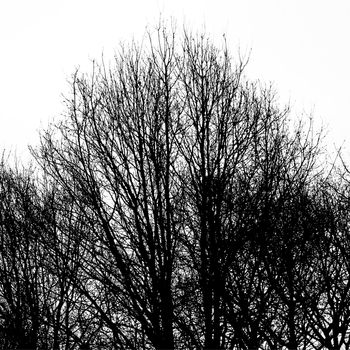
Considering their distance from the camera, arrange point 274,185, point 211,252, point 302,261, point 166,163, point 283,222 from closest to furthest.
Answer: point 211,252
point 166,163
point 274,185
point 283,222
point 302,261

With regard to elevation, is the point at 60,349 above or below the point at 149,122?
below

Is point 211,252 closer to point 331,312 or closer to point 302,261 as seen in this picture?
point 302,261

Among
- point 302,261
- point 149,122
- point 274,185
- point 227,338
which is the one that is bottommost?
point 227,338

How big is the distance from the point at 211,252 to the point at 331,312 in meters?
6.93

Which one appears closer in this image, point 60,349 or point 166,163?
point 166,163

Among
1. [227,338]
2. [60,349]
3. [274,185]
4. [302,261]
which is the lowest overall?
[227,338]

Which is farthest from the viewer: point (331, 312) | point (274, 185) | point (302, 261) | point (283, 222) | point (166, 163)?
point (331, 312)

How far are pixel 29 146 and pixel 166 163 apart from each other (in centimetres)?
303

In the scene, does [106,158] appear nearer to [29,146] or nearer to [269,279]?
[29,146]

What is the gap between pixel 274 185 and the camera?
9445 millimetres

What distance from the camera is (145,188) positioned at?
28.0ft

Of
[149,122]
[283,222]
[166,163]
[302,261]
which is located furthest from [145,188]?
[302,261]

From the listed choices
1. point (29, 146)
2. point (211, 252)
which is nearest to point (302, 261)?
point (211, 252)

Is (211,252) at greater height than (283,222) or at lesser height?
lesser
